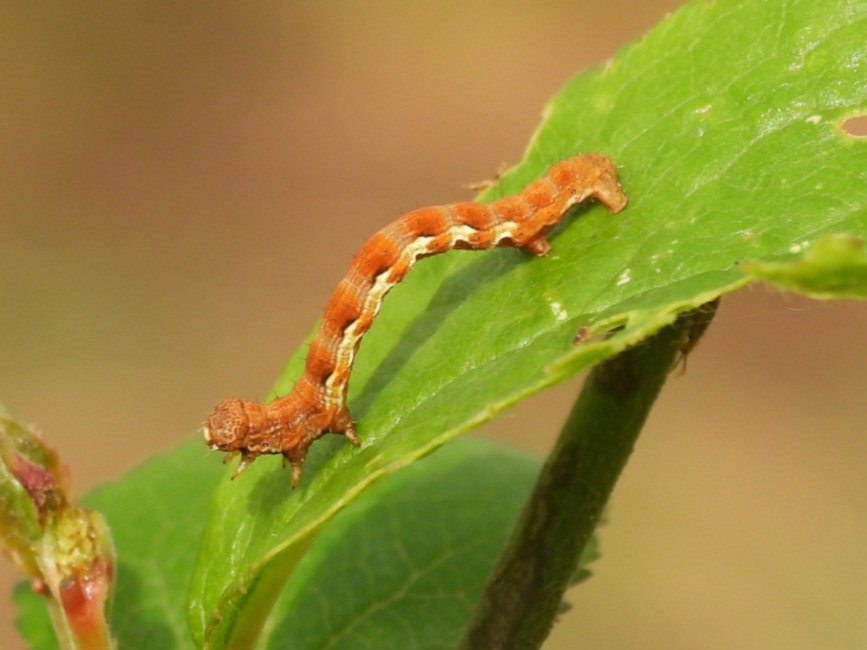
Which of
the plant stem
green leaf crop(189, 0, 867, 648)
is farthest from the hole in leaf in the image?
the plant stem

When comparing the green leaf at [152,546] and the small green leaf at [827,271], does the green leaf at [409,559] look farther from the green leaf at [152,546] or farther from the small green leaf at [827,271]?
the small green leaf at [827,271]

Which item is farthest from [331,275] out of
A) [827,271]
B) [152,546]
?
[827,271]

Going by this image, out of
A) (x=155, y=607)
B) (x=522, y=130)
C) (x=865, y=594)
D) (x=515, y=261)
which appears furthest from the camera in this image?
(x=522, y=130)

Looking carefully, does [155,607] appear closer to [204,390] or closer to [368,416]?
[368,416]

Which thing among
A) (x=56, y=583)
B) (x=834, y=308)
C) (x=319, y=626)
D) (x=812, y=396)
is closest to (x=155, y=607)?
(x=319, y=626)

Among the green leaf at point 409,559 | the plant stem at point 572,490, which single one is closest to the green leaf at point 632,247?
the plant stem at point 572,490

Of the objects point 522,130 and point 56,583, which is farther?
point 522,130
